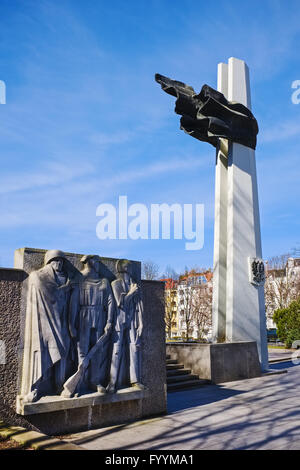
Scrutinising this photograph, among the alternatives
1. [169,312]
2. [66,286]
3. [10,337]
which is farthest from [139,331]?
[169,312]

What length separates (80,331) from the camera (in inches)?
246

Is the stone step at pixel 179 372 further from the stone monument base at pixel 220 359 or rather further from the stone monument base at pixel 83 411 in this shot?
the stone monument base at pixel 83 411

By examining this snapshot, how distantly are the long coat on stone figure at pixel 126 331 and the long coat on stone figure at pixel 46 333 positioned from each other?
103cm

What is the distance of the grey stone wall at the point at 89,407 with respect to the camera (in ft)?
18.4

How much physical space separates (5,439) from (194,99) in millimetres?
12933

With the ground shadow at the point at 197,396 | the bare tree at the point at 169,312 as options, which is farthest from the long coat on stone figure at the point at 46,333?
the bare tree at the point at 169,312

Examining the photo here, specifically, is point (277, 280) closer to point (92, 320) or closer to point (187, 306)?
point (187, 306)

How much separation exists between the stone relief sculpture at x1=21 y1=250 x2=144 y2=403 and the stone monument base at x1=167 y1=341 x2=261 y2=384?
513 cm

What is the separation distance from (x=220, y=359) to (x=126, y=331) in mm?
5930

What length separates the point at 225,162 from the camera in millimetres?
15508

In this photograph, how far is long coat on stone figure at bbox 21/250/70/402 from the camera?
566cm

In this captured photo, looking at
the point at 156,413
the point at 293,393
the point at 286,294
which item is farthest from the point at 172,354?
the point at 286,294

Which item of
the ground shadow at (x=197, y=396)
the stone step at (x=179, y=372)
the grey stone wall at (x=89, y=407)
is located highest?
the grey stone wall at (x=89, y=407)
